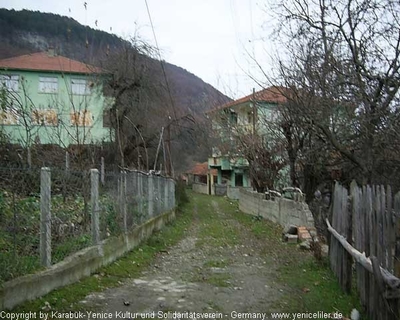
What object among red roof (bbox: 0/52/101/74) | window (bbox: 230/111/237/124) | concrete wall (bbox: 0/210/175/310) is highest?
red roof (bbox: 0/52/101/74)

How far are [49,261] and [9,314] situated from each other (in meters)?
1.24

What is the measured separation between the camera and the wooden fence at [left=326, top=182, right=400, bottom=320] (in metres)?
4.27

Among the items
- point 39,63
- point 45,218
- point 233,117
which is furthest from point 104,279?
point 39,63

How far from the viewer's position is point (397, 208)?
430cm

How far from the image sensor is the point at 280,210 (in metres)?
16.2

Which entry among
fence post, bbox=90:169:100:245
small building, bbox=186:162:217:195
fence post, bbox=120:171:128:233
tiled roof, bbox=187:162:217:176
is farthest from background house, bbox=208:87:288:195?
tiled roof, bbox=187:162:217:176

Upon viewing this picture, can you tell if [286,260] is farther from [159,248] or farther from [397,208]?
[397,208]

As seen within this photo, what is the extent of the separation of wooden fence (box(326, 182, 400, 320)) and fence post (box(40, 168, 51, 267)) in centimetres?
382

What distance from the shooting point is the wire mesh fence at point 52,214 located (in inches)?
209

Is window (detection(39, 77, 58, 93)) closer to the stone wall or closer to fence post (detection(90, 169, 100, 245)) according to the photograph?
the stone wall

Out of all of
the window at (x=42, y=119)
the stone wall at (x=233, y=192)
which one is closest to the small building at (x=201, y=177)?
the stone wall at (x=233, y=192)

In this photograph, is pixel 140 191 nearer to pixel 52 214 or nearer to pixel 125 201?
pixel 125 201

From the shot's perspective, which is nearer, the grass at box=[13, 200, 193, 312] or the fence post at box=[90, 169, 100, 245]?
the grass at box=[13, 200, 193, 312]

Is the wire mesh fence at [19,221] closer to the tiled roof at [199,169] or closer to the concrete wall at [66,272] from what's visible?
the concrete wall at [66,272]
